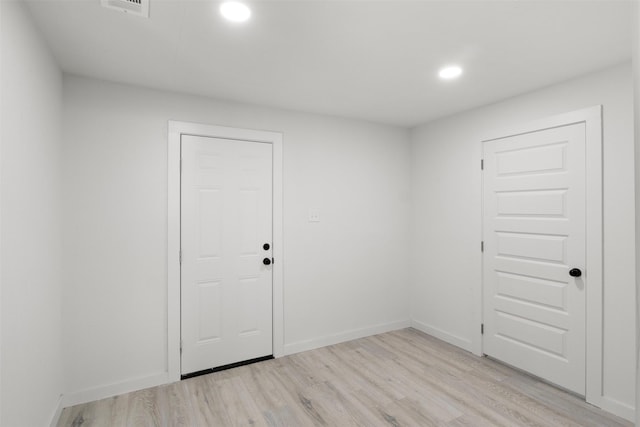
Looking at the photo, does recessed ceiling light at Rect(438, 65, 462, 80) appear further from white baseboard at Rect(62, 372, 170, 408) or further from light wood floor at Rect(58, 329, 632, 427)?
white baseboard at Rect(62, 372, 170, 408)

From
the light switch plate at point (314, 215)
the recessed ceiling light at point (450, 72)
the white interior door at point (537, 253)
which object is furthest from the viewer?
the light switch plate at point (314, 215)

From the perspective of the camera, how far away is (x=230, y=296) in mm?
2963

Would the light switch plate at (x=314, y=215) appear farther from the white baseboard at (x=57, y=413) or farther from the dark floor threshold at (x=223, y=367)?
the white baseboard at (x=57, y=413)

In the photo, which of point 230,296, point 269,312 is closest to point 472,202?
point 269,312

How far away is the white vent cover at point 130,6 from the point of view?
62.7 inches

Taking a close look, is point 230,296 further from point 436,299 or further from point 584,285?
point 584,285

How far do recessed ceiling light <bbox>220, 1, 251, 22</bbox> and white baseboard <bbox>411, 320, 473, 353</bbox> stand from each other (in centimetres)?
342

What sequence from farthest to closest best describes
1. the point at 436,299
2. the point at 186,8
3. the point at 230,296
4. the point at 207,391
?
the point at 436,299 → the point at 230,296 → the point at 207,391 → the point at 186,8

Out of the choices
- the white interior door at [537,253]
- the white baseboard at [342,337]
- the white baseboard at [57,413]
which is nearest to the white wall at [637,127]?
the white interior door at [537,253]

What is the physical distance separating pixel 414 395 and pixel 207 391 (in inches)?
63.5


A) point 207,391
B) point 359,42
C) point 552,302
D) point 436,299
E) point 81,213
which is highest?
point 359,42

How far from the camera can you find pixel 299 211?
3312 millimetres

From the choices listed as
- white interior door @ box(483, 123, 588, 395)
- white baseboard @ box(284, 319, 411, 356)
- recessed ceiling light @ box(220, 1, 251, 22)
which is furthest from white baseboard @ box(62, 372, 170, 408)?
white interior door @ box(483, 123, 588, 395)

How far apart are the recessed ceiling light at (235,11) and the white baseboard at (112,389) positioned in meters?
2.67
